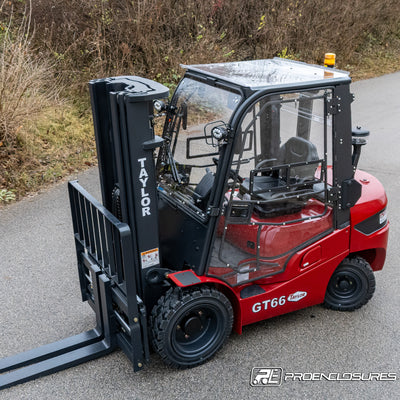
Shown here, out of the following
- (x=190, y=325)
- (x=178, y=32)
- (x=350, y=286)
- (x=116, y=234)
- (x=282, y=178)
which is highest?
(x=178, y=32)

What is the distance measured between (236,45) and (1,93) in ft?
22.1

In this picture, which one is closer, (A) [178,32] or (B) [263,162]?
(B) [263,162]

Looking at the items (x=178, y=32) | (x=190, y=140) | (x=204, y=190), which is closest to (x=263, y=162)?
(x=204, y=190)

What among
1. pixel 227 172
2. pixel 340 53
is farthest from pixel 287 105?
pixel 340 53

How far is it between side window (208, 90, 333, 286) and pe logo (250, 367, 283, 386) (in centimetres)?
71

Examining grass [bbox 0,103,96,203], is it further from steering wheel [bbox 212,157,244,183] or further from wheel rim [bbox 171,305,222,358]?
steering wheel [bbox 212,157,244,183]

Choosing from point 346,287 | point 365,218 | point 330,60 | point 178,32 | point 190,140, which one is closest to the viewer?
point 190,140

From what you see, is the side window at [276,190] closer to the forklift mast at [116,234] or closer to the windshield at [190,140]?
the windshield at [190,140]

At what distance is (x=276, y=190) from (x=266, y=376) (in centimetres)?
144

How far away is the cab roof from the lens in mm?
3449

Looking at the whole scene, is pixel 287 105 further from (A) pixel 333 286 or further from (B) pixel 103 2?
(B) pixel 103 2

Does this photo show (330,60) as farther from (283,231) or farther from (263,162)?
(283,231)

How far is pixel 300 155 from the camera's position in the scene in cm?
378

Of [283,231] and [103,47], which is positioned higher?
[103,47]
